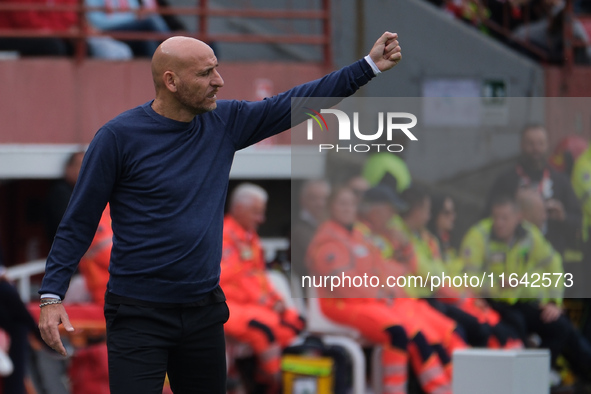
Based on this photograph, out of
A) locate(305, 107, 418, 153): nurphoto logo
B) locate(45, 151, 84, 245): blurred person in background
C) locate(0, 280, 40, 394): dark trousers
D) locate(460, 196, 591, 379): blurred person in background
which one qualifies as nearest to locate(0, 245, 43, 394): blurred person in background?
locate(0, 280, 40, 394): dark trousers

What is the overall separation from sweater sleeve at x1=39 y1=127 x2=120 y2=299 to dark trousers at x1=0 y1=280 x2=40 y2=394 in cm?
296

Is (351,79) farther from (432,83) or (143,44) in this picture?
(432,83)

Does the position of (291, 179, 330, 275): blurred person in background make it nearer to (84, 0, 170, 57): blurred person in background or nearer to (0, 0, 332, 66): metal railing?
(0, 0, 332, 66): metal railing

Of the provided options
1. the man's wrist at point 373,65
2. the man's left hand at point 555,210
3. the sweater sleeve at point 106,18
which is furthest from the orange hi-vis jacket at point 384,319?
the sweater sleeve at point 106,18

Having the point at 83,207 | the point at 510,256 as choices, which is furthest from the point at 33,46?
the point at 83,207

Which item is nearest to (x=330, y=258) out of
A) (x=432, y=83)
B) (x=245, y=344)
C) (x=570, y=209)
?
(x=245, y=344)

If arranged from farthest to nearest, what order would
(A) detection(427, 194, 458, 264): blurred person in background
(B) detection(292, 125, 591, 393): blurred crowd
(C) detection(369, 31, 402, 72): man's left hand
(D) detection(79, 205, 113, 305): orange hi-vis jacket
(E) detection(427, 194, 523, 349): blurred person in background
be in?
(E) detection(427, 194, 523, 349): blurred person in background → (A) detection(427, 194, 458, 264): blurred person in background → (B) detection(292, 125, 591, 393): blurred crowd → (D) detection(79, 205, 113, 305): orange hi-vis jacket → (C) detection(369, 31, 402, 72): man's left hand

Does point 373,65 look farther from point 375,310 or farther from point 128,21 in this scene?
point 128,21

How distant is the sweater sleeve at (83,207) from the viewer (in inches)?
138

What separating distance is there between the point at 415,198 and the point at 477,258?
0.57 meters

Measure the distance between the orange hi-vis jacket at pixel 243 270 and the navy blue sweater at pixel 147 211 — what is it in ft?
9.93

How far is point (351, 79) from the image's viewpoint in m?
3.78

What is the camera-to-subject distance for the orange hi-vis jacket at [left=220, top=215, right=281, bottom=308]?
22.1 ft

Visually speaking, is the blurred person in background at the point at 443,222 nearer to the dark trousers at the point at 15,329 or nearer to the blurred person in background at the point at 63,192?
the blurred person in background at the point at 63,192
